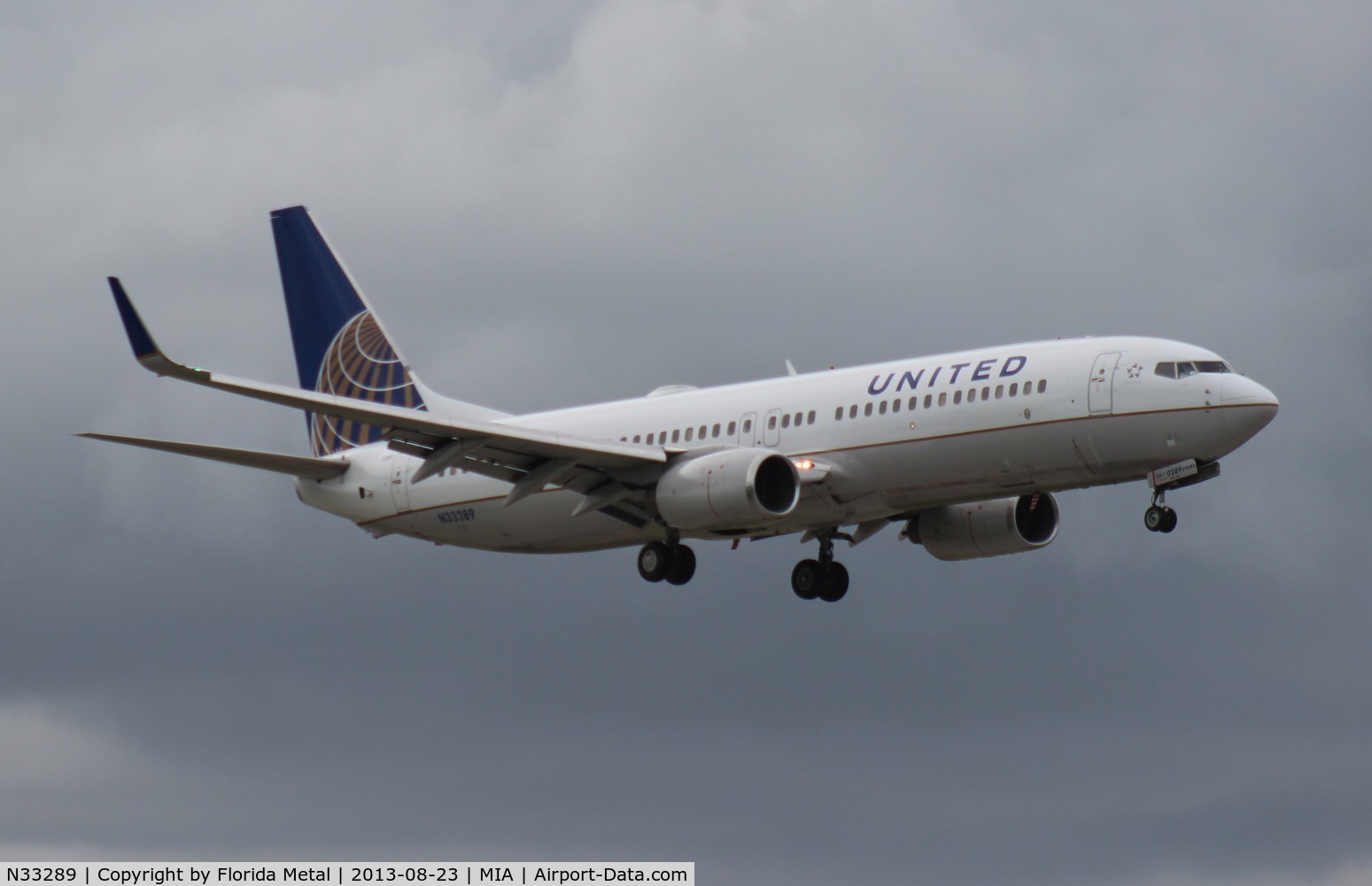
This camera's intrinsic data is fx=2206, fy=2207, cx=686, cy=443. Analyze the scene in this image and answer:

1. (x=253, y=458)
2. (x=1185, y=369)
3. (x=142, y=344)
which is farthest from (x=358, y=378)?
(x=1185, y=369)

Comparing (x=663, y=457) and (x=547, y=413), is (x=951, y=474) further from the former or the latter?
(x=547, y=413)

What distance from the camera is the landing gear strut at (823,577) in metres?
59.1

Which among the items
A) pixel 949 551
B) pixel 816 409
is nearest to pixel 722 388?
pixel 816 409

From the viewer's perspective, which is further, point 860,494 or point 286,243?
point 286,243

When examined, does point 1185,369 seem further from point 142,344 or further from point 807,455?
point 142,344

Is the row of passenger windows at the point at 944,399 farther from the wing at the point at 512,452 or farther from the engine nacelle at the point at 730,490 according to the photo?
the wing at the point at 512,452

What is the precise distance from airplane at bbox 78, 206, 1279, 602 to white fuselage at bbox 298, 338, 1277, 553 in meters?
0.05

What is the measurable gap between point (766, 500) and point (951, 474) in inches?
177

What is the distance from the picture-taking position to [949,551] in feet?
193

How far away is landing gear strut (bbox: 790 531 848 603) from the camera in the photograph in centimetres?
5906

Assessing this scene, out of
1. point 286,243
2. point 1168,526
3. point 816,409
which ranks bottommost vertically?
point 1168,526

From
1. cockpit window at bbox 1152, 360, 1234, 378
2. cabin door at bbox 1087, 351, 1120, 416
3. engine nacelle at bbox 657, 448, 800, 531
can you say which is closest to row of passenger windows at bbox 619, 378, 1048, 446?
cabin door at bbox 1087, 351, 1120, 416

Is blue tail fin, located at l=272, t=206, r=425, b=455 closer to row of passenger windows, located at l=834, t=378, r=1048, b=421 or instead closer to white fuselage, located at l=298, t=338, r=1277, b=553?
white fuselage, located at l=298, t=338, r=1277, b=553

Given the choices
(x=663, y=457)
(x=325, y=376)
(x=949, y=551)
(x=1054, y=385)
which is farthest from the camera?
(x=325, y=376)
